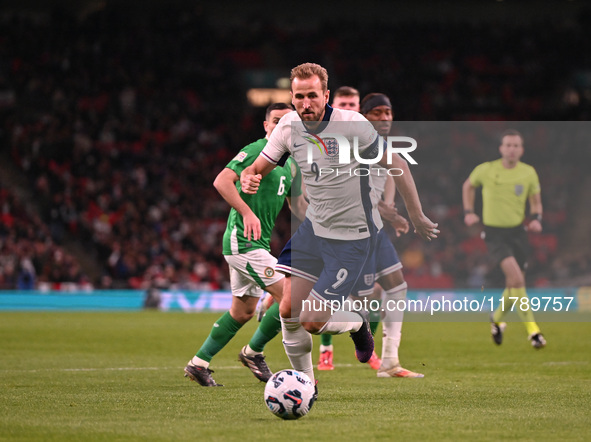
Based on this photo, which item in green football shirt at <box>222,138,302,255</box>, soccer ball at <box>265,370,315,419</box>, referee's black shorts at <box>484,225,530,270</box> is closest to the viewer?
soccer ball at <box>265,370,315,419</box>

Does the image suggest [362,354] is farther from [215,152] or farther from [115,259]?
[215,152]

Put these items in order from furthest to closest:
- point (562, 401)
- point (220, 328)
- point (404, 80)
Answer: point (404, 80) → point (220, 328) → point (562, 401)

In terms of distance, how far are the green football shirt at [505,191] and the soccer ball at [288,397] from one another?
6286 millimetres

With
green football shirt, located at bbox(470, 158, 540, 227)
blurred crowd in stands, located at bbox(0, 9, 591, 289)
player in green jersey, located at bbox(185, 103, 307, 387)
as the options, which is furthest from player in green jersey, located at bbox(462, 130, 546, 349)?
blurred crowd in stands, located at bbox(0, 9, 591, 289)

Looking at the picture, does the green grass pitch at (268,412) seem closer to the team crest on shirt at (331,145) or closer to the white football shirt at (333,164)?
the white football shirt at (333,164)

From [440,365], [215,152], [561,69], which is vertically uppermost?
[561,69]

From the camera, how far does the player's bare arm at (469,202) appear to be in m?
10.5

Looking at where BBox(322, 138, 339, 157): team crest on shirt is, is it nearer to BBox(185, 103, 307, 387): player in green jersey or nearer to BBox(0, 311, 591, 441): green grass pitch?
BBox(185, 103, 307, 387): player in green jersey

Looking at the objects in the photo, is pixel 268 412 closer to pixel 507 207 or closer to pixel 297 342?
pixel 297 342

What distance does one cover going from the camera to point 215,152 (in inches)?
1081

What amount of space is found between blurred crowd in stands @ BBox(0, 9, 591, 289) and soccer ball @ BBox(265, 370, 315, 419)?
13205 millimetres

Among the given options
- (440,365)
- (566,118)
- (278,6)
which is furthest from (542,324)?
(278,6)

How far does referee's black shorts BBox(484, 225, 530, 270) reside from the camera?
1112cm

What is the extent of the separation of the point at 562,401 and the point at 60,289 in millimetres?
17591
